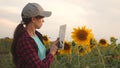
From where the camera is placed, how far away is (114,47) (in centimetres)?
918

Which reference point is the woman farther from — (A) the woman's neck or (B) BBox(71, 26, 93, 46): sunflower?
(B) BBox(71, 26, 93, 46): sunflower

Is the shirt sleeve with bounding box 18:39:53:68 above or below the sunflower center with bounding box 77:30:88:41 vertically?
below

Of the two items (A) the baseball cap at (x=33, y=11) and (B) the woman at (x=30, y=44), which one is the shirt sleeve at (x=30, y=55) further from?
(A) the baseball cap at (x=33, y=11)

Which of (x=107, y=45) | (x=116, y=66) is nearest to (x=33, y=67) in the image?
(x=116, y=66)

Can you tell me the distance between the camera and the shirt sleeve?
15.6 feet

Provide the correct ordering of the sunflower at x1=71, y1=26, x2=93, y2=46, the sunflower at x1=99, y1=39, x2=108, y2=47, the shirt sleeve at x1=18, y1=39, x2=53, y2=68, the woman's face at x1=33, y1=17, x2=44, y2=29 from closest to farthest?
the shirt sleeve at x1=18, y1=39, x2=53, y2=68 → the woman's face at x1=33, y1=17, x2=44, y2=29 → the sunflower at x1=71, y1=26, x2=93, y2=46 → the sunflower at x1=99, y1=39, x2=108, y2=47

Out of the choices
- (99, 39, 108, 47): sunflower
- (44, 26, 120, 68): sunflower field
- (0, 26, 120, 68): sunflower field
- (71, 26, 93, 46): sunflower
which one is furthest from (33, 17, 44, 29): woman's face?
(99, 39, 108, 47): sunflower

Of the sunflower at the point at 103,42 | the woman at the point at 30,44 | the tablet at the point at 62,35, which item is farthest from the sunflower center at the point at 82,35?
the sunflower at the point at 103,42

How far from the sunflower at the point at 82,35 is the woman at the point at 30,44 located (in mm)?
2007

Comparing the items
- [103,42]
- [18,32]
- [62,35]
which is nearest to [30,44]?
[18,32]

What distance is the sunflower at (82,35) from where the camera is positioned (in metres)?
7.14

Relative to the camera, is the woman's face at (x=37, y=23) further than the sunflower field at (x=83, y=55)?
No

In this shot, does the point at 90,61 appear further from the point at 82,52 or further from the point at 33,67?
the point at 33,67

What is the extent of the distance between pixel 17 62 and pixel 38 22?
0.46 metres
